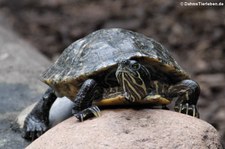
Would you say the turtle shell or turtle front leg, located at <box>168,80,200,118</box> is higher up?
the turtle shell

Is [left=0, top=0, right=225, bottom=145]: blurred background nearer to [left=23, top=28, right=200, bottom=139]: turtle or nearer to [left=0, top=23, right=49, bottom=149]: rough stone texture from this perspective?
[left=0, top=23, right=49, bottom=149]: rough stone texture

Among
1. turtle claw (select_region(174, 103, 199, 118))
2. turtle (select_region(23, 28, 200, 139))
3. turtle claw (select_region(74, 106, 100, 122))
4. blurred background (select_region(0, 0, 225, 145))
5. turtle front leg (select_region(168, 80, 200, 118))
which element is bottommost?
blurred background (select_region(0, 0, 225, 145))

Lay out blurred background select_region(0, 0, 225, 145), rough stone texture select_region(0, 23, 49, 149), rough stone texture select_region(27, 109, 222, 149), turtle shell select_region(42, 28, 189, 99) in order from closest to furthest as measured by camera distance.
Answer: rough stone texture select_region(27, 109, 222, 149) → turtle shell select_region(42, 28, 189, 99) → rough stone texture select_region(0, 23, 49, 149) → blurred background select_region(0, 0, 225, 145)

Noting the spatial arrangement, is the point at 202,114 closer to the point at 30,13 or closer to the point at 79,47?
the point at 79,47

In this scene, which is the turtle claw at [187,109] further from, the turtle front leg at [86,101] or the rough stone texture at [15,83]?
the rough stone texture at [15,83]

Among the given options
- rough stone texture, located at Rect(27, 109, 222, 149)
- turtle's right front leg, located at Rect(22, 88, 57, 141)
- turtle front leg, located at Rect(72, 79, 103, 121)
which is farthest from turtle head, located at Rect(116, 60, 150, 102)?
turtle's right front leg, located at Rect(22, 88, 57, 141)

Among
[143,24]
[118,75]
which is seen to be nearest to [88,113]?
[118,75]
